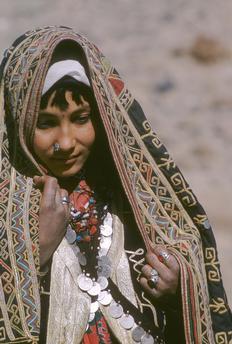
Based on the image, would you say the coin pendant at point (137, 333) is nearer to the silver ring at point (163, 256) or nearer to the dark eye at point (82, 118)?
the silver ring at point (163, 256)

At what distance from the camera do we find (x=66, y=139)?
14.4 ft

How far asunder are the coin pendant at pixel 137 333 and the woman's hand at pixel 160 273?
0.42 feet

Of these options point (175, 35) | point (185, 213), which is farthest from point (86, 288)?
point (175, 35)

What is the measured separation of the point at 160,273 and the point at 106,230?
0.26 m

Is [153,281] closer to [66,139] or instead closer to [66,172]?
[66,172]

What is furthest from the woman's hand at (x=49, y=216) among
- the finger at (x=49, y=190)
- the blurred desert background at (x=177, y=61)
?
the blurred desert background at (x=177, y=61)

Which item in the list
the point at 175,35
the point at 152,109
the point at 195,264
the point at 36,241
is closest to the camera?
the point at 36,241

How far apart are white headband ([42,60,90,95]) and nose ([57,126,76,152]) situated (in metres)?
0.15

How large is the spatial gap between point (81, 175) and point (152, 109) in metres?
7.07

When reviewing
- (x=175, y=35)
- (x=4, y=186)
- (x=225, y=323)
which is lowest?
(x=225, y=323)

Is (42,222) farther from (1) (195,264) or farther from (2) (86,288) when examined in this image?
(1) (195,264)

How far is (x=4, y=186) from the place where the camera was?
4.43 m

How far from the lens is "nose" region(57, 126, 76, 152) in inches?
172

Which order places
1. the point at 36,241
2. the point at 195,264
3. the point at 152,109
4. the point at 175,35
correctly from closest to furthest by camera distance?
the point at 36,241 < the point at 195,264 < the point at 152,109 < the point at 175,35
